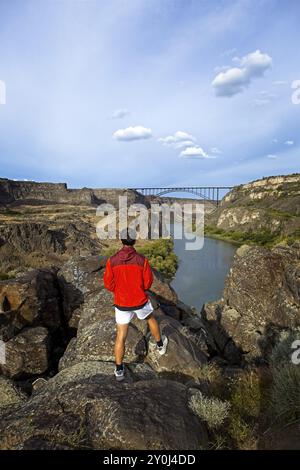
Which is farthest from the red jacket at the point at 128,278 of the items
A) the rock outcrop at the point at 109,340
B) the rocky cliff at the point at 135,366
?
the rock outcrop at the point at 109,340

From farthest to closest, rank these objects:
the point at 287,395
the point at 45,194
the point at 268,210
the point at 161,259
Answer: the point at 45,194 → the point at 268,210 → the point at 161,259 → the point at 287,395

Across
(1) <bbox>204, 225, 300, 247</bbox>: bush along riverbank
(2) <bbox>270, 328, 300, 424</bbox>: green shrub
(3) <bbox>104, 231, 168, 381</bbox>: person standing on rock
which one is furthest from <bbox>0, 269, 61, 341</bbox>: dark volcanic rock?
(1) <bbox>204, 225, 300, 247</bbox>: bush along riverbank

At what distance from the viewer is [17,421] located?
5043 millimetres

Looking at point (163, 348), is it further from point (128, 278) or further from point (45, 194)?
point (45, 194)

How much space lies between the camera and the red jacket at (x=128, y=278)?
21.3 ft

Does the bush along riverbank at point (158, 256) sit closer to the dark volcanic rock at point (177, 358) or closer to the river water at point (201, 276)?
the river water at point (201, 276)

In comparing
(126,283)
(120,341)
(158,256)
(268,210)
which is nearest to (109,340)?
(120,341)

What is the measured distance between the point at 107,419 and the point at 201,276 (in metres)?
39.5

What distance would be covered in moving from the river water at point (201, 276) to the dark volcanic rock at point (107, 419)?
24.1m

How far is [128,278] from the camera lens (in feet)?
21.3

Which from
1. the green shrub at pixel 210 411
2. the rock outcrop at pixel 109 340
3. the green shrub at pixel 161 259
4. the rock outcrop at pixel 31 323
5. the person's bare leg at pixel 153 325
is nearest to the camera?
the green shrub at pixel 210 411
